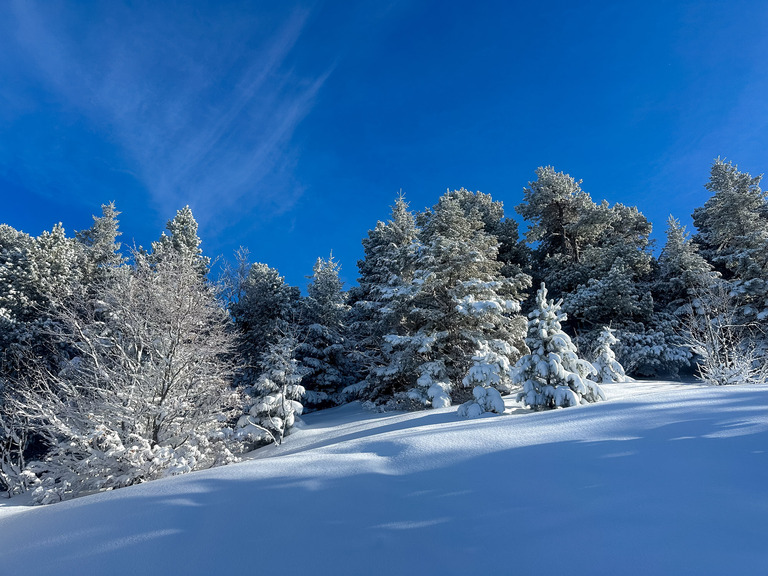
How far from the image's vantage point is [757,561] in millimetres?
2217

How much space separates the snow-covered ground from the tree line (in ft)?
13.2

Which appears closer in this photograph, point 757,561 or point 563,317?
point 757,561

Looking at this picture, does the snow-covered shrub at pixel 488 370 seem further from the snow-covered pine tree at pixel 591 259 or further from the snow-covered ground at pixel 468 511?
the snow-covered pine tree at pixel 591 259

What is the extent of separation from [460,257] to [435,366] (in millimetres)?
4352

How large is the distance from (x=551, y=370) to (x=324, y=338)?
1437 cm

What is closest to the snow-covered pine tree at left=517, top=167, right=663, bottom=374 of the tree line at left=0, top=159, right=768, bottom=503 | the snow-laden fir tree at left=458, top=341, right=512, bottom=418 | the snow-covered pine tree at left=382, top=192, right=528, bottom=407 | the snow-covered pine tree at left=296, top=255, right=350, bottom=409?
the tree line at left=0, top=159, right=768, bottom=503

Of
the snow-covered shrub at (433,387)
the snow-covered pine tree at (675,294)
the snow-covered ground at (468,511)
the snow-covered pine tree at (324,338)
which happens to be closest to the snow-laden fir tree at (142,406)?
A: the snow-covered ground at (468,511)

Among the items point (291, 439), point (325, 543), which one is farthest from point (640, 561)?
point (291, 439)

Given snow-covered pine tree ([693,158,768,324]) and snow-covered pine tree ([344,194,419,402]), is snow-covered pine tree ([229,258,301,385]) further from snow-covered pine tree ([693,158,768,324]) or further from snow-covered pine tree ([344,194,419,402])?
snow-covered pine tree ([693,158,768,324])

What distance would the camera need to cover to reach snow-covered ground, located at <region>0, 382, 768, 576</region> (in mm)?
2564

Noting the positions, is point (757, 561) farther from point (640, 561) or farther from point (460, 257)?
point (460, 257)

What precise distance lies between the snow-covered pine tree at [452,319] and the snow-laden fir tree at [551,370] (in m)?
4.10

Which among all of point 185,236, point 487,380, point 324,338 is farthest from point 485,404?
point 185,236

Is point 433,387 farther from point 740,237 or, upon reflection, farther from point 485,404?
point 740,237
